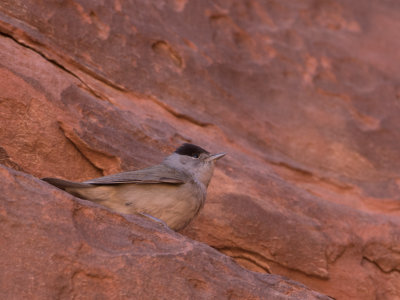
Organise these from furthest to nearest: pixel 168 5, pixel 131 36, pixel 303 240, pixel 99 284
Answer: pixel 168 5
pixel 131 36
pixel 303 240
pixel 99 284

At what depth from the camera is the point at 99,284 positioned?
411 cm

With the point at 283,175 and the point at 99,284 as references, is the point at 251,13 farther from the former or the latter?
the point at 99,284

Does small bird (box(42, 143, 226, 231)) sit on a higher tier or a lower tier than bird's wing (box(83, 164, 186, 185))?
lower

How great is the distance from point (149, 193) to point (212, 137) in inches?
99.5

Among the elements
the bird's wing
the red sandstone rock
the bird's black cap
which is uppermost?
the red sandstone rock

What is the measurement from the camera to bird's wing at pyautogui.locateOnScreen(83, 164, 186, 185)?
5352 mm

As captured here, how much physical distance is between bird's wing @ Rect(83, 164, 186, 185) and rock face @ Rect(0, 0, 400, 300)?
0.83 m

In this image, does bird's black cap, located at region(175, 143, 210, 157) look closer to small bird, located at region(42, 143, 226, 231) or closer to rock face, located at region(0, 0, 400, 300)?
rock face, located at region(0, 0, 400, 300)

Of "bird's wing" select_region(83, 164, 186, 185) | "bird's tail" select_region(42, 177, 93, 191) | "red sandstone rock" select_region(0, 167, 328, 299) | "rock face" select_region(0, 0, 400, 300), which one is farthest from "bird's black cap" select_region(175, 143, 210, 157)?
"red sandstone rock" select_region(0, 167, 328, 299)

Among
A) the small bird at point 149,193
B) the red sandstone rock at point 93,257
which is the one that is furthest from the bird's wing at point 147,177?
the red sandstone rock at point 93,257

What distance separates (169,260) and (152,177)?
1350mm

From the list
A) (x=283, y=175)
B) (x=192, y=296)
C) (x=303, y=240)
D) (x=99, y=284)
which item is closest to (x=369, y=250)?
A: (x=303, y=240)

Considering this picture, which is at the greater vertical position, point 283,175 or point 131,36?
point 131,36

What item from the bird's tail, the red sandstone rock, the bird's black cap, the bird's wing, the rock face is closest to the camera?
the red sandstone rock
